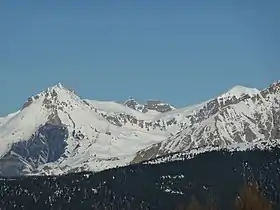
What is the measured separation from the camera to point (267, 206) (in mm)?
46906

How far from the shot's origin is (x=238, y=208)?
45625 mm

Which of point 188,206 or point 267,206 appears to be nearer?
point 267,206

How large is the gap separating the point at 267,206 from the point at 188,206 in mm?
15845

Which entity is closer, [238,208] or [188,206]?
[238,208]

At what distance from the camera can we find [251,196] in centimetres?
4606

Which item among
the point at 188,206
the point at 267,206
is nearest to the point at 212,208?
the point at 188,206

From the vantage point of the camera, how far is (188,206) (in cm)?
6209

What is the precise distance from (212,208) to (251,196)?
13020 mm

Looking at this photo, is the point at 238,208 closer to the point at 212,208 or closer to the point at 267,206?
the point at 267,206

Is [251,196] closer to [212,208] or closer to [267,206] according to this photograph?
[267,206]

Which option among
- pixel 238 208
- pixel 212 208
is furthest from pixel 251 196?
pixel 212 208

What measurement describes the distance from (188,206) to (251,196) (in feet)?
54.2

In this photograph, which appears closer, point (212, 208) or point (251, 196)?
point (251, 196)

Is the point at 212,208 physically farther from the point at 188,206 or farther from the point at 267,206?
the point at 267,206
